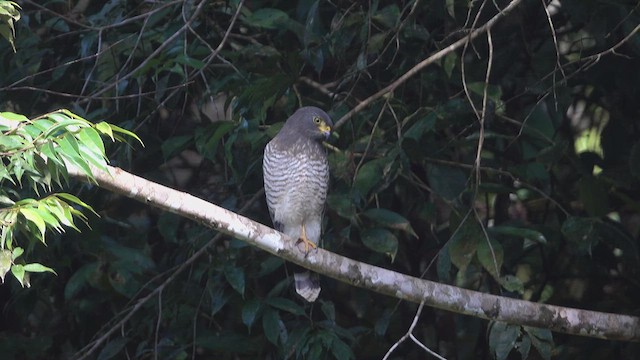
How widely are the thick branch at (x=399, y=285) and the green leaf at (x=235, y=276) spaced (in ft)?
2.03

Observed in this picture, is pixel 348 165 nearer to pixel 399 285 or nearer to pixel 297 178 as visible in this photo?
pixel 297 178

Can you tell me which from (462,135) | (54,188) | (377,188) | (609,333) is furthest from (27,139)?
(462,135)

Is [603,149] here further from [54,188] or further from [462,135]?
[54,188]

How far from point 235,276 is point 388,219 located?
0.70 meters

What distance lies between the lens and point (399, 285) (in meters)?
4.11

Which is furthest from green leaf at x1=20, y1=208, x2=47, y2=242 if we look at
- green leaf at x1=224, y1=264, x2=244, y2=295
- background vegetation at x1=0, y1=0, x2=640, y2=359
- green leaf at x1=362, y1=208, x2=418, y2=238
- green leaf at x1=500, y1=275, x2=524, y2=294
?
green leaf at x1=500, y1=275, x2=524, y2=294

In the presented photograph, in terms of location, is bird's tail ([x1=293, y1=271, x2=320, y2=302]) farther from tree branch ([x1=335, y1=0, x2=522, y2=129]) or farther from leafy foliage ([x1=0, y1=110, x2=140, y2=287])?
leafy foliage ([x1=0, y1=110, x2=140, y2=287])

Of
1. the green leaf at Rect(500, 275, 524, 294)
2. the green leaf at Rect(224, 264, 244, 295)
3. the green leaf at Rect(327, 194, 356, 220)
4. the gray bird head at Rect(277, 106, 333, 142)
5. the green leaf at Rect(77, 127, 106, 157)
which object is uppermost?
the green leaf at Rect(77, 127, 106, 157)

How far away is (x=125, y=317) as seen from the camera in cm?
485

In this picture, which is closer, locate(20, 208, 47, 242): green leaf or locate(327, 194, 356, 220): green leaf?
locate(20, 208, 47, 242): green leaf

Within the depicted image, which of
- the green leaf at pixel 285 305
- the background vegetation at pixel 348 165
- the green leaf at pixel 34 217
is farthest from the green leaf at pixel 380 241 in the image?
the green leaf at pixel 34 217

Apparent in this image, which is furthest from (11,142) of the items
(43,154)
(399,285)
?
(399,285)

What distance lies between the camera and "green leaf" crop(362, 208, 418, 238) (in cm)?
473

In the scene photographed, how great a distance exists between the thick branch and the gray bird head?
2.55ft
